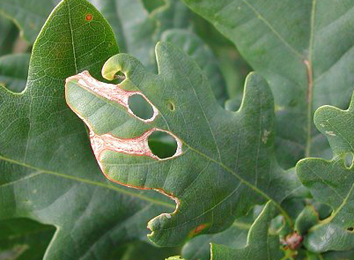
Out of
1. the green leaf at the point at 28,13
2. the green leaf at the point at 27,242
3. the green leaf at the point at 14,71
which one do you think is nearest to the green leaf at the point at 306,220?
the green leaf at the point at 27,242

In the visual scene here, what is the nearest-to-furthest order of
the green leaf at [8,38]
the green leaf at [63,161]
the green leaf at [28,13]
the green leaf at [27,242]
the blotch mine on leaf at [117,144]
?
the blotch mine on leaf at [117,144]
the green leaf at [63,161]
the green leaf at [27,242]
the green leaf at [28,13]
the green leaf at [8,38]

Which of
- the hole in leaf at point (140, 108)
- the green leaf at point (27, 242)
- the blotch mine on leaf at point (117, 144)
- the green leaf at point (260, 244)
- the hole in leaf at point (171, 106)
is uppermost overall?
the hole in leaf at point (171, 106)

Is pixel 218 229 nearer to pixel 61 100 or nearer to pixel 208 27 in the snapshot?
pixel 61 100

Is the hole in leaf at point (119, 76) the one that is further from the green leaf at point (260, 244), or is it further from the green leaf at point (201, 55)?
the green leaf at point (201, 55)

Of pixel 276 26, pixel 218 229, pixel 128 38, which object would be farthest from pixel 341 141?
pixel 128 38

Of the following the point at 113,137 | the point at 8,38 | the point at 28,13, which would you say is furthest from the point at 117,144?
the point at 8,38

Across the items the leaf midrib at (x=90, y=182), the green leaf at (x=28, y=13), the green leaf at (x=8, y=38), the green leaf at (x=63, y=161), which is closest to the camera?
the green leaf at (x=63, y=161)

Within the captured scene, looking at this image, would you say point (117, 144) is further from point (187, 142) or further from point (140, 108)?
point (140, 108)
